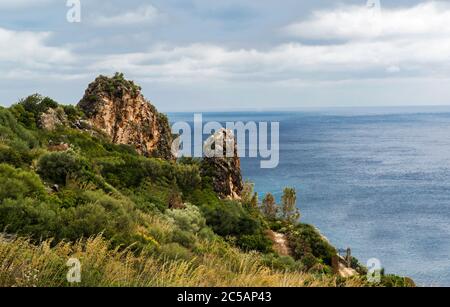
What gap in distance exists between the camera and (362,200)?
311 ft

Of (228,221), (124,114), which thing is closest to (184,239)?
(228,221)

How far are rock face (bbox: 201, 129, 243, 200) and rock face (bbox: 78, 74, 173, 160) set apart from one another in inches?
229

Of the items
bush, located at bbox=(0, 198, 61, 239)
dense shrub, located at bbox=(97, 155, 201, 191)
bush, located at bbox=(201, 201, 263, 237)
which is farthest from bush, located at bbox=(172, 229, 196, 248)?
dense shrub, located at bbox=(97, 155, 201, 191)

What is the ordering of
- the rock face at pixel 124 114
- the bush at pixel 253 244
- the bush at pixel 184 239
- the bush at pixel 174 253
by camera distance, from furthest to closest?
the rock face at pixel 124 114 → the bush at pixel 253 244 → the bush at pixel 184 239 → the bush at pixel 174 253

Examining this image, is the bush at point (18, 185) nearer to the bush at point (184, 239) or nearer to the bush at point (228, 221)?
the bush at point (184, 239)

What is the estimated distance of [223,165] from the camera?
34812 millimetres

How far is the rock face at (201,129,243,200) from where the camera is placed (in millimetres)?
33594

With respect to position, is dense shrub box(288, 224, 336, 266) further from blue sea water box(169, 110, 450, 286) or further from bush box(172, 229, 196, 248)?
bush box(172, 229, 196, 248)

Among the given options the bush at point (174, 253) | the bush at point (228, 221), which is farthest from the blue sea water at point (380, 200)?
the bush at point (174, 253)

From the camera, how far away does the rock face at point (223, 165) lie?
1323 inches

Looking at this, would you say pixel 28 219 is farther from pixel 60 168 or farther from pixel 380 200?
pixel 380 200

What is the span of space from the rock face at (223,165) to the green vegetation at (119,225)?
99.4 inches

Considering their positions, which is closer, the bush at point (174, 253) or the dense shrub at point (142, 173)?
the bush at point (174, 253)

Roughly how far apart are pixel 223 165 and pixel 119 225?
2433cm
